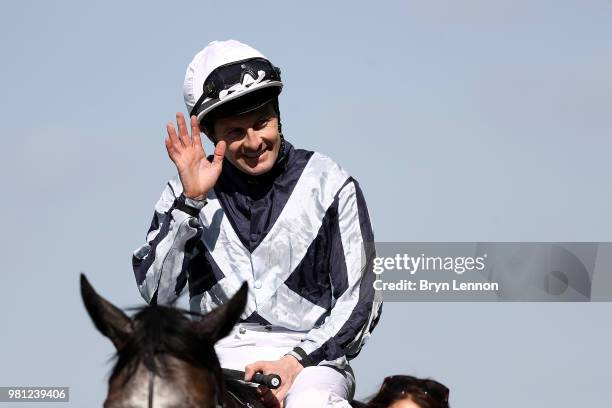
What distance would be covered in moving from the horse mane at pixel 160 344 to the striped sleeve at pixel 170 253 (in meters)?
1.86

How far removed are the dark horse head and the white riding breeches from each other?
1169 mm

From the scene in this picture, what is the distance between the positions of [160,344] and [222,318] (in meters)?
0.34

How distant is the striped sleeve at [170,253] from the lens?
703 cm

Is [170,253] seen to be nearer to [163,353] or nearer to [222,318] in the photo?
[222,318]

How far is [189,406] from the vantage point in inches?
187

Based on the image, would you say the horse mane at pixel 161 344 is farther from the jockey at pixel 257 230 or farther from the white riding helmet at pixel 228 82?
the white riding helmet at pixel 228 82

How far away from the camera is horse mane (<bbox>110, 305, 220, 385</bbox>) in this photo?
15.9 ft

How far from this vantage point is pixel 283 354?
7066mm

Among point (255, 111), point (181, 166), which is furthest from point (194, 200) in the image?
point (255, 111)

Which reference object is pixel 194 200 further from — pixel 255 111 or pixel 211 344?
pixel 211 344

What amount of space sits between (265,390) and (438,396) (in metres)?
1.10

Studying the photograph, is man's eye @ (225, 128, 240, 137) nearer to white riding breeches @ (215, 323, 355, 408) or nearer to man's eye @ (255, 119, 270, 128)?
man's eye @ (255, 119, 270, 128)

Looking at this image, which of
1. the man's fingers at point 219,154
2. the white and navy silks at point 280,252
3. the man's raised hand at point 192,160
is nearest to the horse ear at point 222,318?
the white and navy silks at point 280,252

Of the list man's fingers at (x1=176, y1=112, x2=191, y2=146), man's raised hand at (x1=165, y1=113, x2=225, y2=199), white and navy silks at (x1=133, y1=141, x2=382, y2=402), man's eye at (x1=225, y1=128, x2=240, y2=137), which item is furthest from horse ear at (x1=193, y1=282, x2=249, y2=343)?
man's eye at (x1=225, y1=128, x2=240, y2=137)
